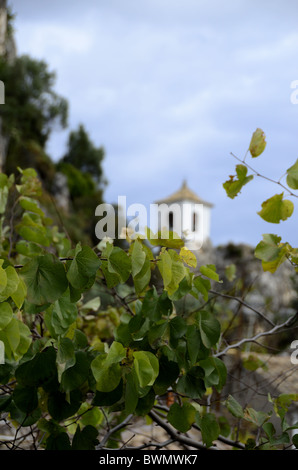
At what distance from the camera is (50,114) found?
66.4 ft

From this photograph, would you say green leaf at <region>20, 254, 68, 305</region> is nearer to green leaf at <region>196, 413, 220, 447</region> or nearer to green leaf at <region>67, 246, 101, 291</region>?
green leaf at <region>67, 246, 101, 291</region>

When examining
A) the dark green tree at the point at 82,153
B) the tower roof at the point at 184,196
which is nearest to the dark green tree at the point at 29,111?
the dark green tree at the point at 82,153

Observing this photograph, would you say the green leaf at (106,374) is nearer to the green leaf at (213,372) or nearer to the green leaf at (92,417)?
the green leaf at (213,372)

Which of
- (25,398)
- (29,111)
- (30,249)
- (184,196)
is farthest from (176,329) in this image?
(184,196)

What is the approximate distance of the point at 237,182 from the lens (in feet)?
3.90

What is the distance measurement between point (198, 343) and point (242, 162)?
1.39 ft

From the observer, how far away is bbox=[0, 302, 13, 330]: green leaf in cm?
95

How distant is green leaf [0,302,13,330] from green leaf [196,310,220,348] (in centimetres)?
43

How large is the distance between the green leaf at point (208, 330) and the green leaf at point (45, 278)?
0.33m

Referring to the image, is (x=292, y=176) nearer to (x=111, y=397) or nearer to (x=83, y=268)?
(x=83, y=268)

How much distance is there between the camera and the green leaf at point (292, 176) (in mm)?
1074
